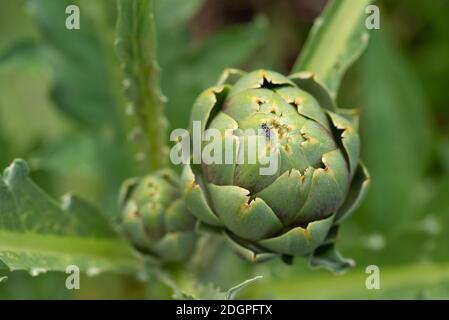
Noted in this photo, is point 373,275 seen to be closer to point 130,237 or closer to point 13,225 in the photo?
point 130,237

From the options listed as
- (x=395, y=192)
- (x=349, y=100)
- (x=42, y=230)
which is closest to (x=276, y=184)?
(x=42, y=230)

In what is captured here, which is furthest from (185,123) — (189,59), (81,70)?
(81,70)

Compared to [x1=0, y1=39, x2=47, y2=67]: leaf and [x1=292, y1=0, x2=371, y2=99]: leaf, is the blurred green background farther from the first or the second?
[x1=292, y1=0, x2=371, y2=99]: leaf

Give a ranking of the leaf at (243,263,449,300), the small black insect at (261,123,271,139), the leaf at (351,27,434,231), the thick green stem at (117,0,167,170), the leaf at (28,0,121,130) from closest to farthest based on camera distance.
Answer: the small black insect at (261,123,271,139)
the thick green stem at (117,0,167,170)
the leaf at (243,263,449,300)
the leaf at (28,0,121,130)
the leaf at (351,27,434,231)

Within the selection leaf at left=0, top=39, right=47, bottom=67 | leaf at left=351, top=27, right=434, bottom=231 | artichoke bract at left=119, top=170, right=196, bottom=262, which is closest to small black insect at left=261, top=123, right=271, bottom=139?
artichoke bract at left=119, top=170, right=196, bottom=262

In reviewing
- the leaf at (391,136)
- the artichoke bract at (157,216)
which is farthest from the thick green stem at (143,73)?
the leaf at (391,136)
